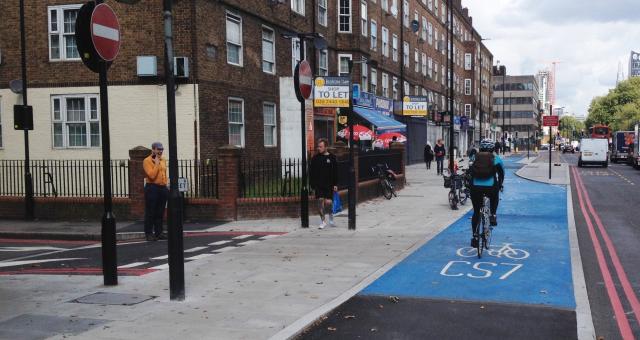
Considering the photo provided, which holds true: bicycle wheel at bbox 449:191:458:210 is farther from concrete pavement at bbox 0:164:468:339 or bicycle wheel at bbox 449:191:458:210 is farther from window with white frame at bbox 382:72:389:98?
window with white frame at bbox 382:72:389:98

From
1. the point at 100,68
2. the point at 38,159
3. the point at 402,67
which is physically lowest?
the point at 38,159

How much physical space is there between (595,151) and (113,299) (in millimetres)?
43919

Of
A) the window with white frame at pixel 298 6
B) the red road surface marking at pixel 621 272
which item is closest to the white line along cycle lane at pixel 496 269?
the red road surface marking at pixel 621 272

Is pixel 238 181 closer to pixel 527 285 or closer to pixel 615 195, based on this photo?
pixel 527 285

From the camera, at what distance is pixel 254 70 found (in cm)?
2252

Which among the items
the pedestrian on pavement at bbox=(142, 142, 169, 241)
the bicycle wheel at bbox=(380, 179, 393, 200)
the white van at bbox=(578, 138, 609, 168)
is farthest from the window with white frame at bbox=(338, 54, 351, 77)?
the white van at bbox=(578, 138, 609, 168)

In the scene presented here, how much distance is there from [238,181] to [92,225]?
388 cm

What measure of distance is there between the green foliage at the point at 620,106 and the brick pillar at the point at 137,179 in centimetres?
9869

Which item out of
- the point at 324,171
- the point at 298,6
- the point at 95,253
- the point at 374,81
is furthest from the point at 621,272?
the point at 374,81

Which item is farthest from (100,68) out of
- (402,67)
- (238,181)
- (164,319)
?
(402,67)

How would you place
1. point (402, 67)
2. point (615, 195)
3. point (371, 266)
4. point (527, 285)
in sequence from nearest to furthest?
1. point (527, 285)
2. point (371, 266)
3. point (615, 195)
4. point (402, 67)

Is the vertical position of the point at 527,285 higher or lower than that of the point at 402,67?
lower

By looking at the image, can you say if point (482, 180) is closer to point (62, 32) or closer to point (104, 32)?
point (104, 32)

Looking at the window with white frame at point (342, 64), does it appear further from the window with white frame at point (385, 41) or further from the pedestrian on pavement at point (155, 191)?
the pedestrian on pavement at point (155, 191)
